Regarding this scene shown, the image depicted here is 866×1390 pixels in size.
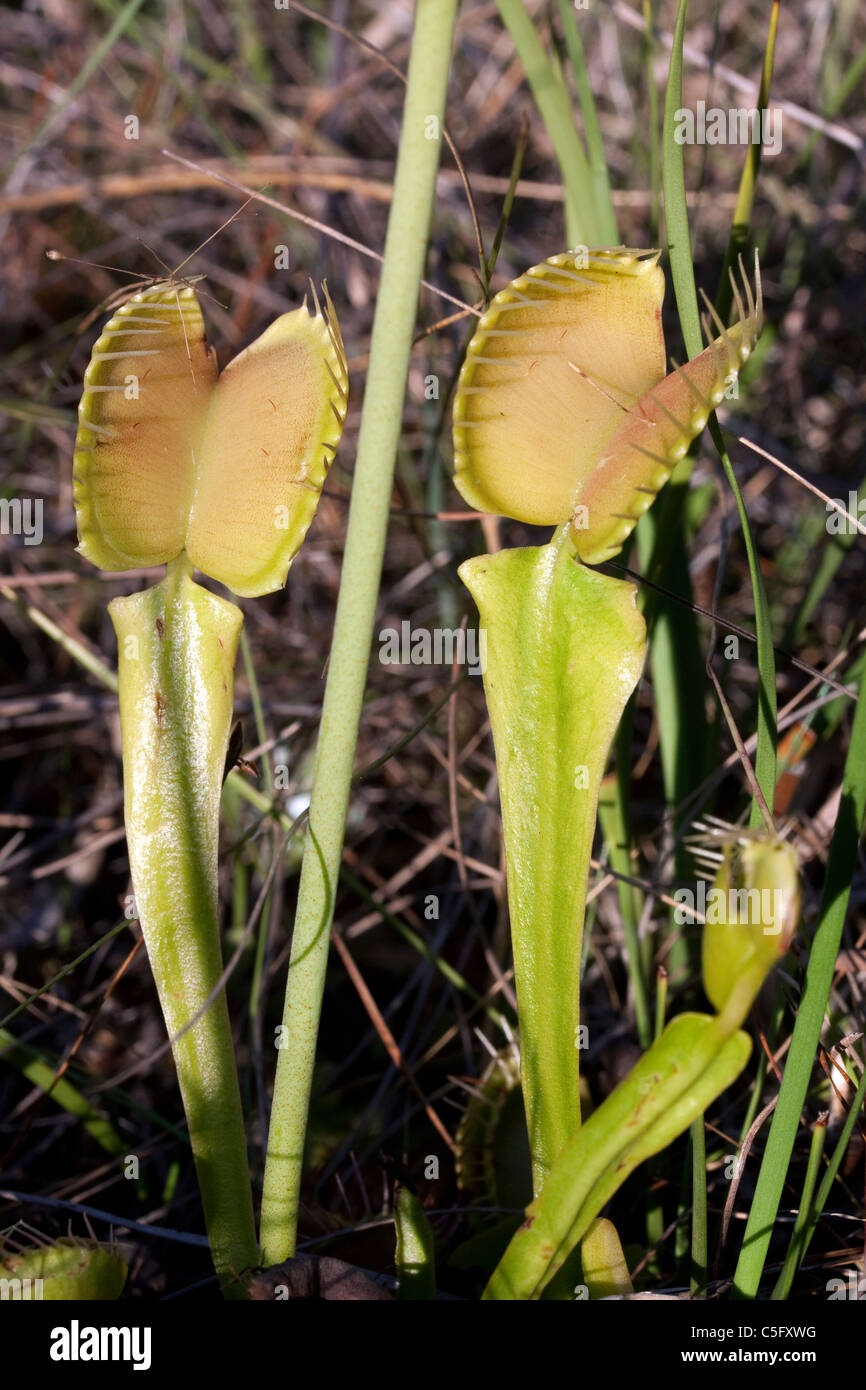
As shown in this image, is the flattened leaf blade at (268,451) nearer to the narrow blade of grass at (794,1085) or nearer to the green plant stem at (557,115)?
the green plant stem at (557,115)

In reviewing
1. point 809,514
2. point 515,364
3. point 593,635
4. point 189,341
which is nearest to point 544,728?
point 593,635

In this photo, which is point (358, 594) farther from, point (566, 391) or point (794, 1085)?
point (794, 1085)

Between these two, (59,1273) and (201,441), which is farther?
(201,441)

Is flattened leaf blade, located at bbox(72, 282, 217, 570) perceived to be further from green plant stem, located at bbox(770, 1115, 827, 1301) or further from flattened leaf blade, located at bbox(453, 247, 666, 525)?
green plant stem, located at bbox(770, 1115, 827, 1301)

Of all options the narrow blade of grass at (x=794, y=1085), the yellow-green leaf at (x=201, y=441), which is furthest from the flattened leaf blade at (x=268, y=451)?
the narrow blade of grass at (x=794, y=1085)

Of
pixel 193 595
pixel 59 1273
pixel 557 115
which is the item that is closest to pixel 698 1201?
pixel 59 1273

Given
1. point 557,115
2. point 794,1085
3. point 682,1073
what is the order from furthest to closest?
point 557,115 → point 794,1085 → point 682,1073
